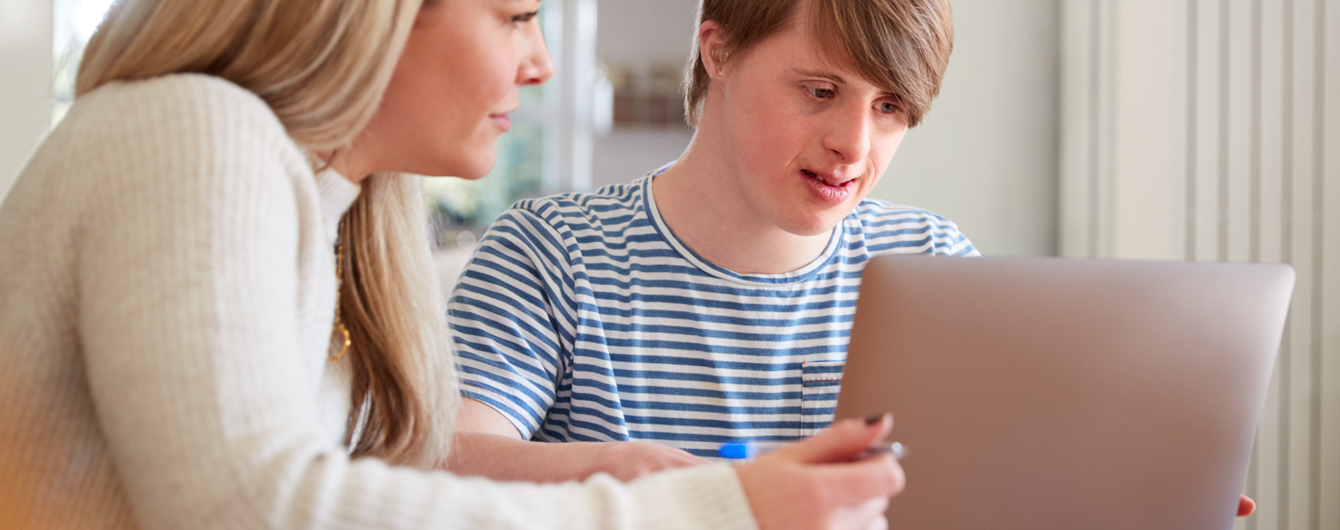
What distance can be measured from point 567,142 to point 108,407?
446cm

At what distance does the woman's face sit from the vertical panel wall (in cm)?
141

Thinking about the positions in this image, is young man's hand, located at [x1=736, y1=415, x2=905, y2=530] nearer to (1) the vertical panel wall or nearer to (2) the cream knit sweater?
(2) the cream knit sweater

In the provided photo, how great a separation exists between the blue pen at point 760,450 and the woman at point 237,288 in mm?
10

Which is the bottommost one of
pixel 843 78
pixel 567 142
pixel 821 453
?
pixel 567 142

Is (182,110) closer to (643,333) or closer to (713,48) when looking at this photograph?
(643,333)

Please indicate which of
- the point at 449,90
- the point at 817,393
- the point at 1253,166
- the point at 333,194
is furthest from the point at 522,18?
the point at 1253,166

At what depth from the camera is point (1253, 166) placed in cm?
171

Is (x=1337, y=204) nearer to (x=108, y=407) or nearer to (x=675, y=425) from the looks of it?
(x=675, y=425)

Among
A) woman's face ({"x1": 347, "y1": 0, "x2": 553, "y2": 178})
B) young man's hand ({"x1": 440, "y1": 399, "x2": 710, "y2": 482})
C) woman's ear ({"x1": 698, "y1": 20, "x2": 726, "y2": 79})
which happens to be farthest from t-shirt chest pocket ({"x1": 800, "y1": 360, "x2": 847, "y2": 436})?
woman's face ({"x1": 347, "y1": 0, "x2": 553, "y2": 178})

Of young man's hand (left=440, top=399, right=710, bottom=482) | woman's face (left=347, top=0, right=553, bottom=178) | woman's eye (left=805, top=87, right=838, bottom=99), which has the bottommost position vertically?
young man's hand (left=440, top=399, right=710, bottom=482)

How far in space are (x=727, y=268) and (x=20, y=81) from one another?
4.37ft

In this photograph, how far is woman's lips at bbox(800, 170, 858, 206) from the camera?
1048 mm

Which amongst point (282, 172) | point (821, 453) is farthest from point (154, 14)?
point (821, 453)

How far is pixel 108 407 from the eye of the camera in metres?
0.48
